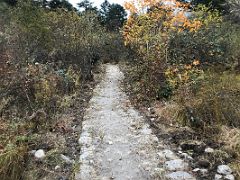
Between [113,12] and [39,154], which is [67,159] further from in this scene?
[113,12]

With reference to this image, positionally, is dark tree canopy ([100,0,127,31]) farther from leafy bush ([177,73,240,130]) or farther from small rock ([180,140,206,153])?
small rock ([180,140,206,153])

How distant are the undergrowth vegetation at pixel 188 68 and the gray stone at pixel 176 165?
678 mm

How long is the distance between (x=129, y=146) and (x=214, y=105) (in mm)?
1652

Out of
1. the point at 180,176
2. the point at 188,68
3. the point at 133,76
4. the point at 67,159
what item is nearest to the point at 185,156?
the point at 180,176

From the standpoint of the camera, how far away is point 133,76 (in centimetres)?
1198

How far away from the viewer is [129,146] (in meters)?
5.70

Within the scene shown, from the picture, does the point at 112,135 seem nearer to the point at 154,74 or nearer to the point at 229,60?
the point at 154,74

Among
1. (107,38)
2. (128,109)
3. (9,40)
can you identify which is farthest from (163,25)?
(107,38)

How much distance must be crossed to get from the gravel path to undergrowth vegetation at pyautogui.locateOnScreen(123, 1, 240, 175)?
782 millimetres

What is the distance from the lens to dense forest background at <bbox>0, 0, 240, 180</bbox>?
544 cm

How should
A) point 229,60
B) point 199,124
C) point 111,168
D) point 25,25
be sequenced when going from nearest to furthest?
point 111,168 → point 199,124 → point 25,25 → point 229,60

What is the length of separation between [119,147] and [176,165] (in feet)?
3.50

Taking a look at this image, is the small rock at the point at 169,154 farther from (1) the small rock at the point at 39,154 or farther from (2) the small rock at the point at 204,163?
(1) the small rock at the point at 39,154

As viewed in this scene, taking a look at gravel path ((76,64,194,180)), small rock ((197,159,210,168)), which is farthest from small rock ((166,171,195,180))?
small rock ((197,159,210,168))
